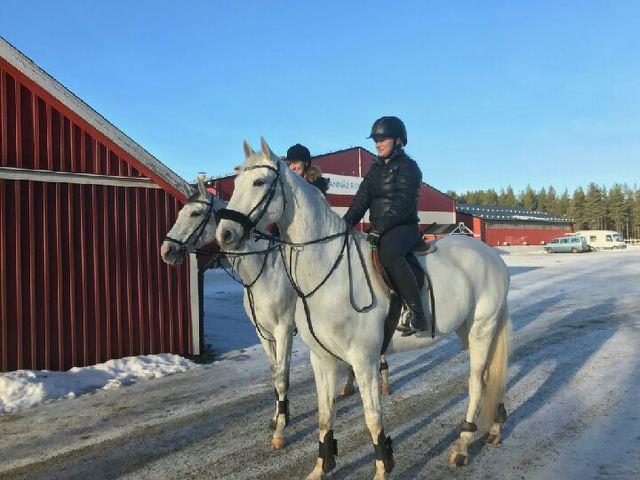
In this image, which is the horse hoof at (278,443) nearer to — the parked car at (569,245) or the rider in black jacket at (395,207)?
the rider in black jacket at (395,207)

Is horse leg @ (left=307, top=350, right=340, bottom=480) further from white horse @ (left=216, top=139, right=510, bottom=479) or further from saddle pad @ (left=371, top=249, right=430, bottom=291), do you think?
saddle pad @ (left=371, top=249, right=430, bottom=291)

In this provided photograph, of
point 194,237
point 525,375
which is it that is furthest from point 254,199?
point 525,375

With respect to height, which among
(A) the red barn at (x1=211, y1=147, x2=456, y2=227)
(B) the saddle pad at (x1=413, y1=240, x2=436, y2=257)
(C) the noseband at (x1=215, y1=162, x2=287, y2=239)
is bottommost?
(B) the saddle pad at (x1=413, y1=240, x2=436, y2=257)

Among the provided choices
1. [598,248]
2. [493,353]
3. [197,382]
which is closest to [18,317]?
[197,382]

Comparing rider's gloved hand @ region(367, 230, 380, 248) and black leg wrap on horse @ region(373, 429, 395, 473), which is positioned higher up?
rider's gloved hand @ region(367, 230, 380, 248)

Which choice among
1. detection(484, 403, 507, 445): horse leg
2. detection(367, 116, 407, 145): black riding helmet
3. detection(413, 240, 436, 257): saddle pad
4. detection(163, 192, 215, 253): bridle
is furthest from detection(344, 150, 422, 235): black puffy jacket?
detection(163, 192, 215, 253): bridle

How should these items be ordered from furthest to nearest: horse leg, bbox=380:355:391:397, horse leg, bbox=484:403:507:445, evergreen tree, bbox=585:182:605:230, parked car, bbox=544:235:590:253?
1. evergreen tree, bbox=585:182:605:230
2. parked car, bbox=544:235:590:253
3. horse leg, bbox=380:355:391:397
4. horse leg, bbox=484:403:507:445

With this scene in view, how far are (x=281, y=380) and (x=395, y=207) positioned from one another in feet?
8.09

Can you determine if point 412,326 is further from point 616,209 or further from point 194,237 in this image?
point 616,209

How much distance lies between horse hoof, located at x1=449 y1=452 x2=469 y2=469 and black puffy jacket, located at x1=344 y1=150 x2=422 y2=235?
2116 mm

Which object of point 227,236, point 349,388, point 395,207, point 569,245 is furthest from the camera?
point 569,245

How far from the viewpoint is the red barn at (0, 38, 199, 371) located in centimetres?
703

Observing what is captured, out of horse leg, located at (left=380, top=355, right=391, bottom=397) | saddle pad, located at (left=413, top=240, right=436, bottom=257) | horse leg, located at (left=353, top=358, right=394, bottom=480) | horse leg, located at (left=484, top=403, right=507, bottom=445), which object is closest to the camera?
horse leg, located at (left=353, top=358, right=394, bottom=480)

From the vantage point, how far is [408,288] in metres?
3.49
